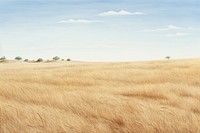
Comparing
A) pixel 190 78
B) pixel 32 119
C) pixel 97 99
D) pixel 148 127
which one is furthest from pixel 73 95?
pixel 190 78

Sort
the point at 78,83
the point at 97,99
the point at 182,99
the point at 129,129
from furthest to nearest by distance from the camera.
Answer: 1. the point at 78,83
2. the point at 182,99
3. the point at 97,99
4. the point at 129,129

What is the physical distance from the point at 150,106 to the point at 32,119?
2.20 meters

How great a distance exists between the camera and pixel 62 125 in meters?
5.94

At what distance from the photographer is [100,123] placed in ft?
20.1

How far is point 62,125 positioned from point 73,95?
7.73 ft

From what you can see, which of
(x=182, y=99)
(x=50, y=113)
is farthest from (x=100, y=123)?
(x=182, y=99)

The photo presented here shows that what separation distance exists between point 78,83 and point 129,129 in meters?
6.41

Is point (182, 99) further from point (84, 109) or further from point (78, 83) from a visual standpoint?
point (78, 83)

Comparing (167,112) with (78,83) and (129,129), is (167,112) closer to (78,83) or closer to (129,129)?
(129,129)

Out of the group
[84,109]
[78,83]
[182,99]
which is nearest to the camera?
[84,109]

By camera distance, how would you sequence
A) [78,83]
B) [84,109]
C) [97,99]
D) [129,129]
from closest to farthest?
[129,129], [84,109], [97,99], [78,83]

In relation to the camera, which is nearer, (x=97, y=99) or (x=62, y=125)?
(x=62, y=125)

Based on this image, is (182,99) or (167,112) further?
(182,99)

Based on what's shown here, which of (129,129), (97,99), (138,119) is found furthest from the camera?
(97,99)
